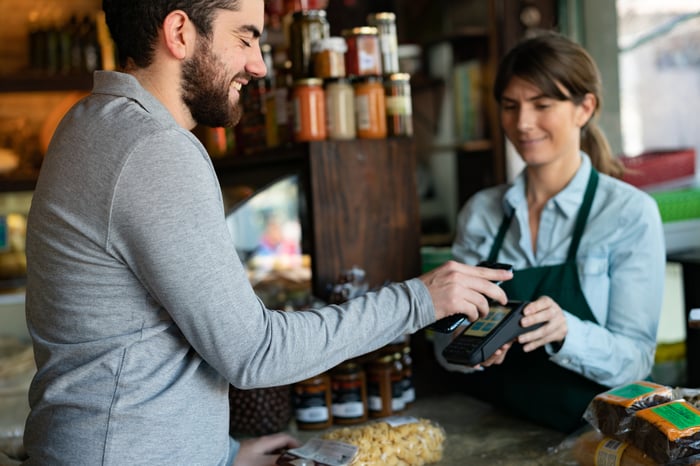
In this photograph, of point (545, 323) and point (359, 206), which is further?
point (359, 206)

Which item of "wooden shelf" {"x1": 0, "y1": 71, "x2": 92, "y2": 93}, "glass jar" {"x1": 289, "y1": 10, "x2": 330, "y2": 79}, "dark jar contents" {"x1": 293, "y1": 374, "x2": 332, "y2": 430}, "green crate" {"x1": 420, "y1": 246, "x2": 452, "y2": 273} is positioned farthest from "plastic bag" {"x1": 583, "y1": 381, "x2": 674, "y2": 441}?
"wooden shelf" {"x1": 0, "y1": 71, "x2": 92, "y2": 93}

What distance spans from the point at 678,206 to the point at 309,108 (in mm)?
1267

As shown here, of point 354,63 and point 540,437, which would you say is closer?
point 540,437

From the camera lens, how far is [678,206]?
8.87ft

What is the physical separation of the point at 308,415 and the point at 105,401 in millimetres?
788

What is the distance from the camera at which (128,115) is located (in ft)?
4.25

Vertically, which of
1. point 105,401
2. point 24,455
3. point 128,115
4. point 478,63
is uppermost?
point 478,63

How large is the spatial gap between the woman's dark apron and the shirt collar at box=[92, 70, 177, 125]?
95 centimetres

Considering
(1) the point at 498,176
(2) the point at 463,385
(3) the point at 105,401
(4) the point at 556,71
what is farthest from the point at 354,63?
(1) the point at 498,176

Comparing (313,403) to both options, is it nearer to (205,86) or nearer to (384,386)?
(384,386)

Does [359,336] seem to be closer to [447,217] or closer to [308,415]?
[308,415]

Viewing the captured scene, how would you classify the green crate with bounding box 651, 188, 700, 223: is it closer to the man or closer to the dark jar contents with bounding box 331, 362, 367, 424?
the dark jar contents with bounding box 331, 362, 367, 424

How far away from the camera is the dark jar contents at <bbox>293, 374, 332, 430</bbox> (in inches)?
79.8

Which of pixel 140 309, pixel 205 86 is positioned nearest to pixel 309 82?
pixel 205 86
